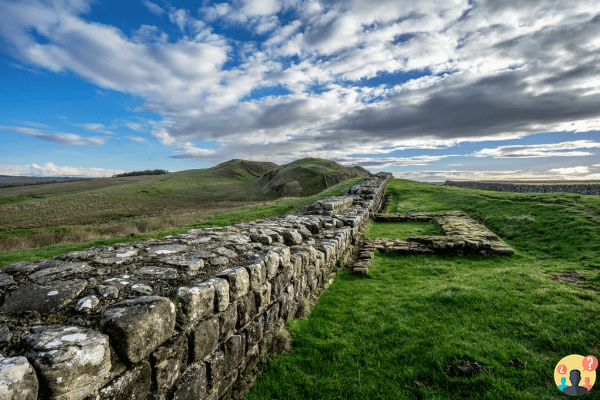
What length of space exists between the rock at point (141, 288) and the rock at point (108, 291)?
0.14 metres

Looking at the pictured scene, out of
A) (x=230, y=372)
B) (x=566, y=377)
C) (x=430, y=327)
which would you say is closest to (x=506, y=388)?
(x=566, y=377)

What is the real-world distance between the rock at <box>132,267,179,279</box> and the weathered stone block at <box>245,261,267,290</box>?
93cm

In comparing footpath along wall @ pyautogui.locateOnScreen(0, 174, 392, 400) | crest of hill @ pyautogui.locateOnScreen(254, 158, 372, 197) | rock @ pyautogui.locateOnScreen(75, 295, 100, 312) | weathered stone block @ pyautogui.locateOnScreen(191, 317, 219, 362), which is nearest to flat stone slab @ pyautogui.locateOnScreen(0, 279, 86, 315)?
footpath along wall @ pyautogui.locateOnScreen(0, 174, 392, 400)

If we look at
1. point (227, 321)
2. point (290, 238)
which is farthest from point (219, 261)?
point (290, 238)

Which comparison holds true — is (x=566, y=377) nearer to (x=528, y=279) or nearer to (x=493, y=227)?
(x=528, y=279)

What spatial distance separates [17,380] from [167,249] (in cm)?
257

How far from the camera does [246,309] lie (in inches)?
132

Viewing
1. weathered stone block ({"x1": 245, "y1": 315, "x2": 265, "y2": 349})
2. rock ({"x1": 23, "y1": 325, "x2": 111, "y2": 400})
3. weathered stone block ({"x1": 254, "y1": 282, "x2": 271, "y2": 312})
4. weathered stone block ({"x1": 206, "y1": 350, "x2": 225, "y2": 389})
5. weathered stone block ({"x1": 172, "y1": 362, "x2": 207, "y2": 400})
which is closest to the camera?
rock ({"x1": 23, "y1": 325, "x2": 111, "y2": 400})

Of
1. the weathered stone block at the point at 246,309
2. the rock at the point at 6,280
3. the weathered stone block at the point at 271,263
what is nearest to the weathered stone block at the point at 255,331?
the weathered stone block at the point at 246,309

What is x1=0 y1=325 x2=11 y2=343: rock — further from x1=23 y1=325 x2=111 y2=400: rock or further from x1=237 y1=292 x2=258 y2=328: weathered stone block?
x1=237 y1=292 x2=258 y2=328: weathered stone block

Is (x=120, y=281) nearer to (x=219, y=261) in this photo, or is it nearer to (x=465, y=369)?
(x=219, y=261)

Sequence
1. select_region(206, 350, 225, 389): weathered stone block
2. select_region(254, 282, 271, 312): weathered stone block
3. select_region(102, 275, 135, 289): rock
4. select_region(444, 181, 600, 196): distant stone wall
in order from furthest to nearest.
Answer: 1. select_region(444, 181, 600, 196): distant stone wall
2. select_region(254, 282, 271, 312): weathered stone block
3. select_region(206, 350, 225, 389): weathered stone block
4. select_region(102, 275, 135, 289): rock

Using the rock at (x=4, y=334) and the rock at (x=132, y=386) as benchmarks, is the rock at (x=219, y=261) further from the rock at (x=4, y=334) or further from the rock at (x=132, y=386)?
the rock at (x=4, y=334)

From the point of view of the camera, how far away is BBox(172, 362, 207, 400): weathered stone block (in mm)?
2443
